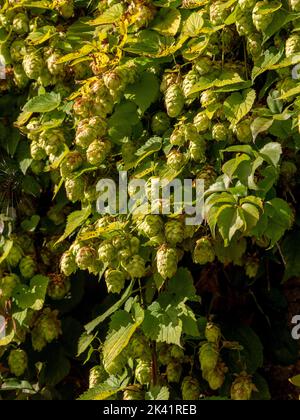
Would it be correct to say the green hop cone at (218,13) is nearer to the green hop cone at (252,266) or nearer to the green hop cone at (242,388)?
the green hop cone at (252,266)

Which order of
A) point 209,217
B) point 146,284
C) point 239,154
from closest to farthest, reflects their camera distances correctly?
point 209,217
point 239,154
point 146,284

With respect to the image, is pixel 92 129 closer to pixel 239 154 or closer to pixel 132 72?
pixel 132 72

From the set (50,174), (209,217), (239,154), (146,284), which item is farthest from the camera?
(50,174)

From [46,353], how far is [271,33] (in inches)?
53.8

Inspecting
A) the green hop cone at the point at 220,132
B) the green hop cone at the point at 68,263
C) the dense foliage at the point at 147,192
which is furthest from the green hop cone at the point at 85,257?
the green hop cone at the point at 220,132

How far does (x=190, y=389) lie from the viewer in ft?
8.39

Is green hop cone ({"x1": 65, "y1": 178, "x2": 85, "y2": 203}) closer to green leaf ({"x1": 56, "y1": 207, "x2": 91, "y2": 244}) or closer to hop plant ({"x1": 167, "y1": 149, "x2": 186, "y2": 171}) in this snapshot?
green leaf ({"x1": 56, "y1": 207, "x2": 91, "y2": 244})

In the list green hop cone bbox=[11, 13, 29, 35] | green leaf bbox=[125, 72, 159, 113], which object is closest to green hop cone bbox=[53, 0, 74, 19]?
green hop cone bbox=[11, 13, 29, 35]

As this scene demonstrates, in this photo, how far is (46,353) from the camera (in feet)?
9.77

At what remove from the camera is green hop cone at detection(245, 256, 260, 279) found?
108 inches

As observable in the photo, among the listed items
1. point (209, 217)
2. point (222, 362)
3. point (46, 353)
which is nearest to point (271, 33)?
point (209, 217)

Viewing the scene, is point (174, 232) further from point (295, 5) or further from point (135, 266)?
point (295, 5)

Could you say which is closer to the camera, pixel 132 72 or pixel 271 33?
pixel 271 33

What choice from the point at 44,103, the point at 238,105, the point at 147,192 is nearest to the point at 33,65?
the point at 44,103
